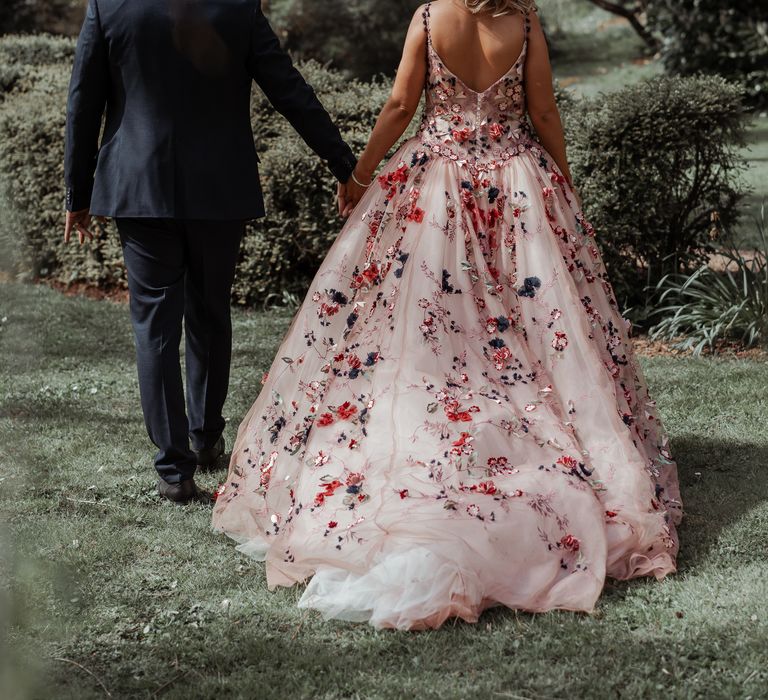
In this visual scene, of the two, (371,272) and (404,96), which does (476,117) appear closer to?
(404,96)

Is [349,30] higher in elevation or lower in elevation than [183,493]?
higher

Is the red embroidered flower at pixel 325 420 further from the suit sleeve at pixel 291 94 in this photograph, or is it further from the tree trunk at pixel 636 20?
the tree trunk at pixel 636 20

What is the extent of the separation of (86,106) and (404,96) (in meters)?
1.11

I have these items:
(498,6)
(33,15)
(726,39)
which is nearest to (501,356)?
(498,6)

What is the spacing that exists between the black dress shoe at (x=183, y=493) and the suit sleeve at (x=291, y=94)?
1292 millimetres

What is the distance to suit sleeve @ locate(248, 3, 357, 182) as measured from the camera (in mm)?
3719

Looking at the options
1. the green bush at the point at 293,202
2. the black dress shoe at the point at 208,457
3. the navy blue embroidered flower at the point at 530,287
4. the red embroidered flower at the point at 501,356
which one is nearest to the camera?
the red embroidered flower at the point at 501,356

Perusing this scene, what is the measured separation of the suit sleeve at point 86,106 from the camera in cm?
355

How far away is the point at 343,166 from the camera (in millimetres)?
3980

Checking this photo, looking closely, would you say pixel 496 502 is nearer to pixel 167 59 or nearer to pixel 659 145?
pixel 167 59

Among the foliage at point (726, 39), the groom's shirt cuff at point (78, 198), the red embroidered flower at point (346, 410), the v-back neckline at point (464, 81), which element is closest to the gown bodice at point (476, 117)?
the v-back neckline at point (464, 81)

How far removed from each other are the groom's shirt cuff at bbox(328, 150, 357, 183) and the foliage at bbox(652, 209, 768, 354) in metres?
2.79

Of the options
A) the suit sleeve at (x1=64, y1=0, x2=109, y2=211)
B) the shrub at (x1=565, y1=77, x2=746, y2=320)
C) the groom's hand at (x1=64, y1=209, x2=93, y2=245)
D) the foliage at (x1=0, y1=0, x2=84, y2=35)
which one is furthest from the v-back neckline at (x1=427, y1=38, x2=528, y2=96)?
the foliage at (x1=0, y1=0, x2=84, y2=35)

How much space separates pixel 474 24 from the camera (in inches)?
143
